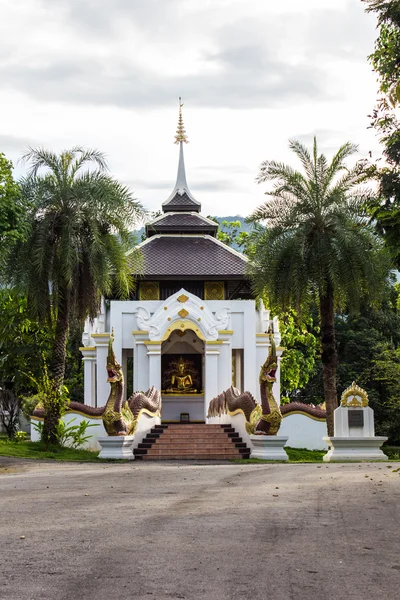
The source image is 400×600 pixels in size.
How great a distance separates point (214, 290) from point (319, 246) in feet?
33.0

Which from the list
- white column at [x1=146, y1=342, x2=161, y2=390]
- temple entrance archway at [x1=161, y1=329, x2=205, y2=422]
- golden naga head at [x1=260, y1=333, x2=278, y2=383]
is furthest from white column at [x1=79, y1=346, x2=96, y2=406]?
golden naga head at [x1=260, y1=333, x2=278, y2=383]

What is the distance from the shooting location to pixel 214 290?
124 ft

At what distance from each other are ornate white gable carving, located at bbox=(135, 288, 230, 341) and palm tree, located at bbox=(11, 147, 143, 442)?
250 inches

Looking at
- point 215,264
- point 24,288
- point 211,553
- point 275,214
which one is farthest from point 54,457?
point 211,553

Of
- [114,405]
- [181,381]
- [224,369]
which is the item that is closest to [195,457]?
[114,405]

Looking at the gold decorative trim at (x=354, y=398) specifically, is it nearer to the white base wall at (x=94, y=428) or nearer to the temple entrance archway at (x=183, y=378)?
the white base wall at (x=94, y=428)

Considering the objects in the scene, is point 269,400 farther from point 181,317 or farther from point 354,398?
point 181,317

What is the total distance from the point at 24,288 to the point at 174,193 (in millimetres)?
18001

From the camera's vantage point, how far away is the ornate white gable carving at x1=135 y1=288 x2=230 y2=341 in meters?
34.7

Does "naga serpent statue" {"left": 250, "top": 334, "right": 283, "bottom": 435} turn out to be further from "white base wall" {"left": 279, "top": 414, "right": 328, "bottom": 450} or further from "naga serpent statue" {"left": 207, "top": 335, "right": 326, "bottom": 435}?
"white base wall" {"left": 279, "top": 414, "right": 328, "bottom": 450}

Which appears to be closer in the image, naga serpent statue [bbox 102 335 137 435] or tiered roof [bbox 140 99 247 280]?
naga serpent statue [bbox 102 335 137 435]

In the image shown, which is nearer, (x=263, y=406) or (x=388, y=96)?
(x=388, y=96)

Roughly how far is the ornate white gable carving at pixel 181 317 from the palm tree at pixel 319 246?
220 inches

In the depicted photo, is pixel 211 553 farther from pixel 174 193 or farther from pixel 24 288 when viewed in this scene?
pixel 174 193
